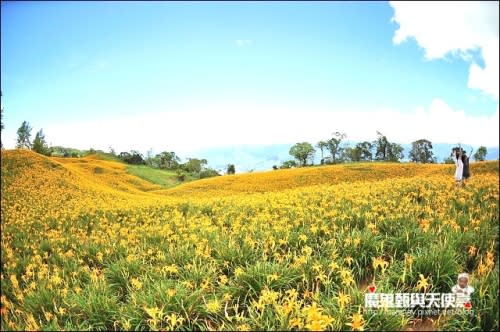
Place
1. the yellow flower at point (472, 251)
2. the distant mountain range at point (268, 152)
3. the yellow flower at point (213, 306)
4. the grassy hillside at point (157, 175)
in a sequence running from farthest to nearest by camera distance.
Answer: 1. the grassy hillside at point (157, 175)
2. the distant mountain range at point (268, 152)
3. the yellow flower at point (472, 251)
4. the yellow flower at point (213, 306)

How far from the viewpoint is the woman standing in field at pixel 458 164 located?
693 centimetres

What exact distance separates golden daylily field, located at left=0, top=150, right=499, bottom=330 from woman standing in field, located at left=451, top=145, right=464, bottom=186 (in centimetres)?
19

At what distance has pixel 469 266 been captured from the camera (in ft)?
17.3

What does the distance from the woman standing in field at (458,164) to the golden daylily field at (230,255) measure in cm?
19

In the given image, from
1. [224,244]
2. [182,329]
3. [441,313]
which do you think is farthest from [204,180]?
[441,313]

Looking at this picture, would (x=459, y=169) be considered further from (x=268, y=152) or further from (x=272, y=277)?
(x=272, y=277)

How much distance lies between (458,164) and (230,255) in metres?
5.30

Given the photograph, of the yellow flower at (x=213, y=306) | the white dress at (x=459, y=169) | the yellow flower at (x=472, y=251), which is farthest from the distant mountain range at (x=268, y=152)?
the yellow flower at (x=213, y=306)

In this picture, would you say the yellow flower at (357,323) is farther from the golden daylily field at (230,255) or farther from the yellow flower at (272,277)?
the yellow flower at (272,277)

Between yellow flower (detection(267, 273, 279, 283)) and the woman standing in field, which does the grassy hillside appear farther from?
the woman standing in field

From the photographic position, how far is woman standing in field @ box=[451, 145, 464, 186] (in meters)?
6.93

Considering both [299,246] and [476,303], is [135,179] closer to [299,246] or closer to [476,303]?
[299,246]

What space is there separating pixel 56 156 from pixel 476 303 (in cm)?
632

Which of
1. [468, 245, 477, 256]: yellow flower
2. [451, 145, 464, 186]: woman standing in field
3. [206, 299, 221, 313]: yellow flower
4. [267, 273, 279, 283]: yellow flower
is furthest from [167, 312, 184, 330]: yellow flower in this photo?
[451, 145, 464, 186]: woman standing in field
